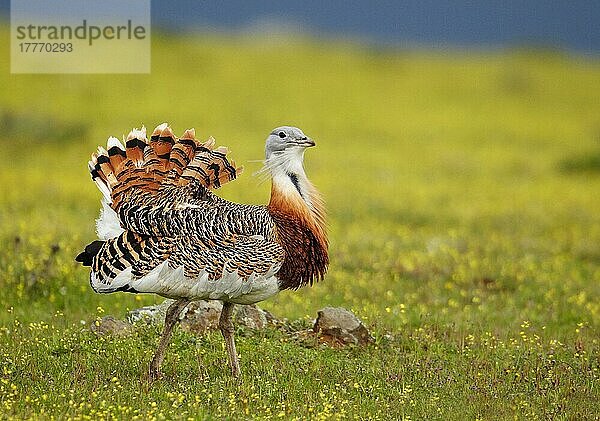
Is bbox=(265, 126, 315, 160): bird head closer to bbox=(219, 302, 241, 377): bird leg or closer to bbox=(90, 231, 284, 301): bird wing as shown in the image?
bbox=(90, 231, 284, 301): bird wing

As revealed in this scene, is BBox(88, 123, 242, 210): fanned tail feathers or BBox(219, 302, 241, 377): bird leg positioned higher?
BBox(88, 123, 242, 210): fanned tail feathers

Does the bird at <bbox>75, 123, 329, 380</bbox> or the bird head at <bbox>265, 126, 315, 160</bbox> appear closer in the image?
the bird at <bbox>75, 123, 329, 380</bbox>

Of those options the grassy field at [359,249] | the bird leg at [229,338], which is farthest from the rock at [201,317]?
the bird leg at [229,338]

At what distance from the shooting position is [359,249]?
12539 mm

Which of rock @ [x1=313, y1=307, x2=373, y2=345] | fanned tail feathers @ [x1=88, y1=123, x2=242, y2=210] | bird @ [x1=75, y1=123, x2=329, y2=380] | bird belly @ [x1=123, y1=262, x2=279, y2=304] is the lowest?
rock @ [x1=313, y1=307, x2=373, y2=345]

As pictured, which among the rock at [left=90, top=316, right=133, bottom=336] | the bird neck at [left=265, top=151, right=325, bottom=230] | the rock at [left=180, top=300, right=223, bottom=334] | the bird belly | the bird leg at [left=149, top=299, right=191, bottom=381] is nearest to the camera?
the bird belly

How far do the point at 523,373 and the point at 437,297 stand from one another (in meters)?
2.82

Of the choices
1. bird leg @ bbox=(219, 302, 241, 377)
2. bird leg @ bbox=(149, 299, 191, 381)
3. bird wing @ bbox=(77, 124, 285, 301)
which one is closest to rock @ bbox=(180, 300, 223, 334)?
bird leg @ bbox=(219, 302, 241, 377)

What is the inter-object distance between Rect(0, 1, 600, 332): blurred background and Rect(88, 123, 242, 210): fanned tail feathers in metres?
0.59

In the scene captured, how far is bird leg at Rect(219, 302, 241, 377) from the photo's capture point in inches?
300

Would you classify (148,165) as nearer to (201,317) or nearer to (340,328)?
(201,317)

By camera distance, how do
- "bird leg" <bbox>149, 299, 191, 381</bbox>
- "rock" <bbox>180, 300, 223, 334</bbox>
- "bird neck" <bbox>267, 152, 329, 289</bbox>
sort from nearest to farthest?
"bird leg" <bbox>149, 299, 191, 381</bbox>
"bird neck" <bbox>267, 152, 329, 289</bbox>
"rock" <bbox>180, 300, 223, 334</bbox>

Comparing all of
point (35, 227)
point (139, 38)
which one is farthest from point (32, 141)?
point (139, 38)

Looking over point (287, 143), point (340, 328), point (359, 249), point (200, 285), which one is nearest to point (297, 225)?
point (287, 143)
